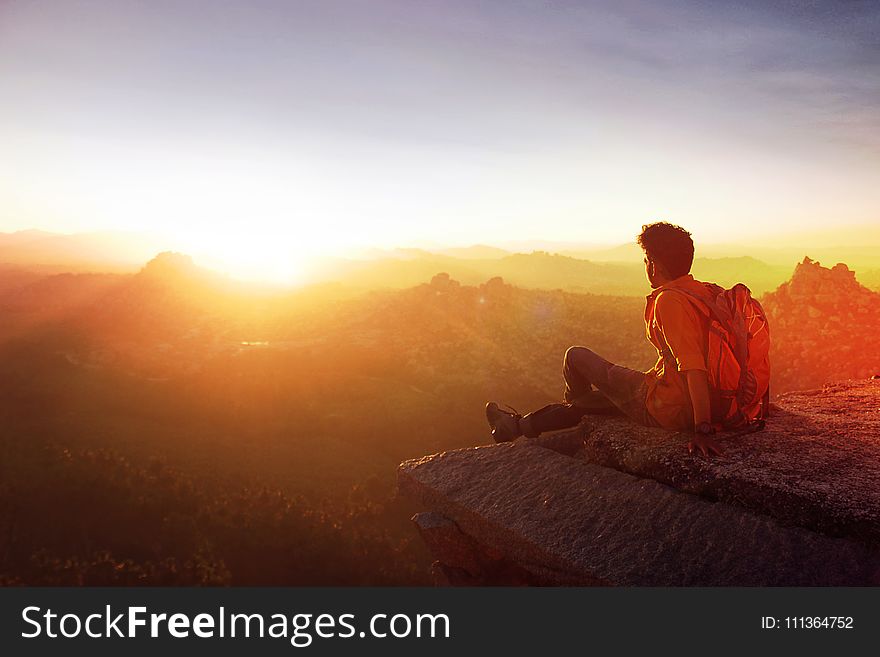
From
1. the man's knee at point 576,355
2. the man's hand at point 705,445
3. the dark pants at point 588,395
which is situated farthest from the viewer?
the man's knee at point 576,355

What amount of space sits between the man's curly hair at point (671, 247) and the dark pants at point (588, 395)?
1024 millimetres

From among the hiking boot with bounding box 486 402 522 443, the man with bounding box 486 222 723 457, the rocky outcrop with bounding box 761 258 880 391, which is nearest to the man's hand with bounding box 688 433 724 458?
the man with bounding box 486 222 723 457

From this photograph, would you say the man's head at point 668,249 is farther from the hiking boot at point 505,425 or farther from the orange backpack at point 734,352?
the hiking boot at point 505,425

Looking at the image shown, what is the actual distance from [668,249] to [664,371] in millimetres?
991

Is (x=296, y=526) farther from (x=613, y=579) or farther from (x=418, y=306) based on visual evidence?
(x=418, y=306)

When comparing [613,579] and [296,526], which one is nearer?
[613,579]

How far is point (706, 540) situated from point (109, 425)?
17.5 metres

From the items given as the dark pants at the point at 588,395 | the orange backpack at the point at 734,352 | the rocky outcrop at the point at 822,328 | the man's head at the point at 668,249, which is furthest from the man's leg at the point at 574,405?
the rocky outcrop at the point at 822,328

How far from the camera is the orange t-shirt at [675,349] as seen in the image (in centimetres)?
414

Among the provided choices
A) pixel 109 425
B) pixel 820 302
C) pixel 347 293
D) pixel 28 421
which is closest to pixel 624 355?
pixel 820 302

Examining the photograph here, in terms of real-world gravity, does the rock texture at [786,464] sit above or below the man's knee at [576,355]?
below

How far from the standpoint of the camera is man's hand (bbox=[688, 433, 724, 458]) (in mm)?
4230

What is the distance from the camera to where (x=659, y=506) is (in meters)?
4.11

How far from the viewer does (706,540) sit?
12.2ft
